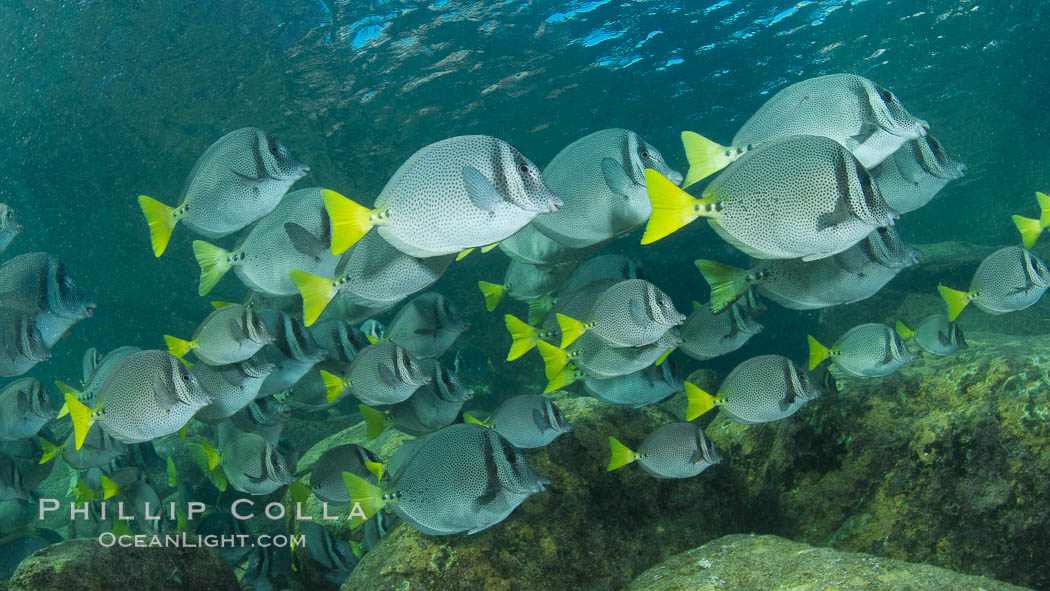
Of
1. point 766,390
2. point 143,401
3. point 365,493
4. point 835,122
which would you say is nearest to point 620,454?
point 766,390

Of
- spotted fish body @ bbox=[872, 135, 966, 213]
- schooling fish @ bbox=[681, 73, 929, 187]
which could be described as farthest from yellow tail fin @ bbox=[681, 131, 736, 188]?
spotted fish body @ bbox=[872, 135, 966, 213]

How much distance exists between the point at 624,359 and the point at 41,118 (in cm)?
1969

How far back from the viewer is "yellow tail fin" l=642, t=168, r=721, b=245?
2166 mm

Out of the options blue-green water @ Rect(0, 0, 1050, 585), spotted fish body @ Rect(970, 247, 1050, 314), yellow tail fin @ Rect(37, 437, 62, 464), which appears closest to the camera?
spotted fish body @ Rect(970, 247, 1050, 314)

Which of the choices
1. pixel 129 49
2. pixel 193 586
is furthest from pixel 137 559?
pixel 129 49

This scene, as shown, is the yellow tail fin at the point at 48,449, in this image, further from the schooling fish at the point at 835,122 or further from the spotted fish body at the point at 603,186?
the schooling fish at the point at 835,122

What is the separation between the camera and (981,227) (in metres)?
42.2

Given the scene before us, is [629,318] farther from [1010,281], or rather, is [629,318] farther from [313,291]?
[1010,281]

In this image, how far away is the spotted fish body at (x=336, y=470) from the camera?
3.90m

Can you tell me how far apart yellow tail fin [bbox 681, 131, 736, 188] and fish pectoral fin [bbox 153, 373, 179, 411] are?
313cm

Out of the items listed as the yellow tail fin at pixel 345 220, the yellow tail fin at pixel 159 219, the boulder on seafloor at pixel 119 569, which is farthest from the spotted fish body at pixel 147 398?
the yellow tail fin at pixel 345 220

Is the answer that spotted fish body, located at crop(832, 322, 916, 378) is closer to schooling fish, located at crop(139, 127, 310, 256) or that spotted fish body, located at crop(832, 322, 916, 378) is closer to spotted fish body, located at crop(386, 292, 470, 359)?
spotted fish body, located at crop(386, 292, 470, 359)

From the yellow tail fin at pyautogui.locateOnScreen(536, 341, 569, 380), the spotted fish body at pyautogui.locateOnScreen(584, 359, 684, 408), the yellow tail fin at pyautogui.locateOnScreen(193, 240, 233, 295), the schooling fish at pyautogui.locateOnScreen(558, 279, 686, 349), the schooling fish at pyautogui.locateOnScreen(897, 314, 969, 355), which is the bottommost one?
the schooling fish at pyautogui.locateOnScreen(897, 314, 969, 355)

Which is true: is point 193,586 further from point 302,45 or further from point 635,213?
point 302,45
